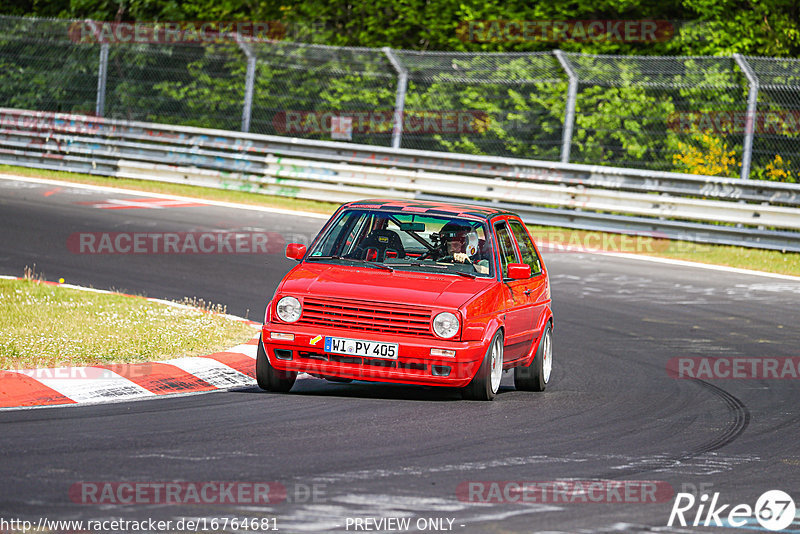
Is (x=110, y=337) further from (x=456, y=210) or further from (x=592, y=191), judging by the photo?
(x=592, y=191)

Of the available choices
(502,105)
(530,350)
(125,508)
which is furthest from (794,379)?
(502,105)

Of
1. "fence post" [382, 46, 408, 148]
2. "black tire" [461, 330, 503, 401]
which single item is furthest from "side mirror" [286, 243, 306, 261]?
"fence post" [382, 46, 408, 148]

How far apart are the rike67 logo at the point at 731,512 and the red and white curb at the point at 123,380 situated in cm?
392

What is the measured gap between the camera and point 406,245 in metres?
9.90

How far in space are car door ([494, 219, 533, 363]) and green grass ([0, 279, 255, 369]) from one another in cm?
241

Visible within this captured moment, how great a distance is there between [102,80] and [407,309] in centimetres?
1843

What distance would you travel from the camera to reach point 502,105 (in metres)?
22.8

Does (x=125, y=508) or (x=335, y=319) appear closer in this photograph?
(x=125, y=508)

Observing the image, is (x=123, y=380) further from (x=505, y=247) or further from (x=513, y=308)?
(x=505, y=247)

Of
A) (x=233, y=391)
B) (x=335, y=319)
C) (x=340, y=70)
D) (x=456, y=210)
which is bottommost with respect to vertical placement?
(x=233, y=391)

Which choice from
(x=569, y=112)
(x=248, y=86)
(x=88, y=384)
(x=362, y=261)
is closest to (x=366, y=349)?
(x=362, y=261)

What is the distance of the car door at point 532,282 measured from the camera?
9898 mm

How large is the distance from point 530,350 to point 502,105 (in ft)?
44.3

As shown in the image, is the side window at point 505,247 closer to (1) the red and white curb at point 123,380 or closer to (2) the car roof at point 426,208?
(2) the car roof at point 426,208
